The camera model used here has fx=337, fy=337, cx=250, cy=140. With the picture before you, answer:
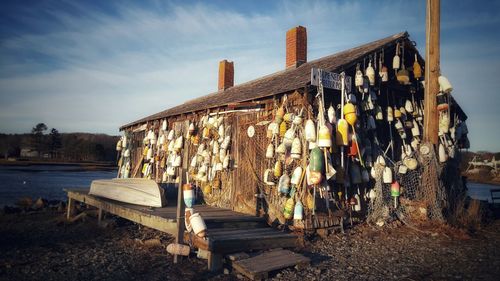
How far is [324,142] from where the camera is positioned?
25.4ft

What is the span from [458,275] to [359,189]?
13.2 ft

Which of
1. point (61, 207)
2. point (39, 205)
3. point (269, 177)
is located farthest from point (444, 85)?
point (39, 205)

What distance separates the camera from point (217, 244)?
628 cm

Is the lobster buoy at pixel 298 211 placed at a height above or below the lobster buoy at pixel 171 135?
below

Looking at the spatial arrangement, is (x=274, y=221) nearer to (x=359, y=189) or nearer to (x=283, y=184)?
(x=283, y=184)

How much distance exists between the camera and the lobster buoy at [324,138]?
7.73 m

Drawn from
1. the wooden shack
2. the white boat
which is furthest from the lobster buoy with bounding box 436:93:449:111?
the white boat

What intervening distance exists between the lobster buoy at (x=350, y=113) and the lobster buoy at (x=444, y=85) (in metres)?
3.59

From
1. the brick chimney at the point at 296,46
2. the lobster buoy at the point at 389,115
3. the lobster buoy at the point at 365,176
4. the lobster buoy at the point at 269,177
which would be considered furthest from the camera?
the brick chimney at the point at 296,46

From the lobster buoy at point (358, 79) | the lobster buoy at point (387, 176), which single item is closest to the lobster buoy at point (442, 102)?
the lobster buoy at point (387, 176)

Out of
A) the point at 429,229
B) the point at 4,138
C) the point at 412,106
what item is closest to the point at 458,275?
the point at 429,229

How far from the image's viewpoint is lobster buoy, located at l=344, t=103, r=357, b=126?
328 inches

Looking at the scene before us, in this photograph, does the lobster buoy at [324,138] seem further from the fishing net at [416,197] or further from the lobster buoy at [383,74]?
the lobster buoy at [383,74]

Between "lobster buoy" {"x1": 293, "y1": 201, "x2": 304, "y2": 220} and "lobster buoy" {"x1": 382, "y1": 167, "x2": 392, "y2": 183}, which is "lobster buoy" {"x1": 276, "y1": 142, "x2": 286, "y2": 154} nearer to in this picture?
"lobster buoy" {"x1": 293, "y1": 201, "x2": 304, "y2": 220}
